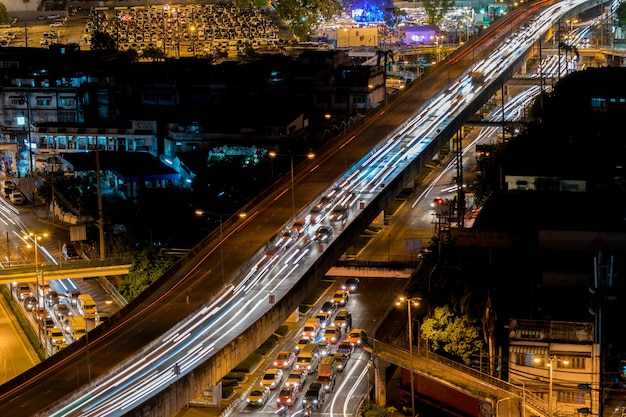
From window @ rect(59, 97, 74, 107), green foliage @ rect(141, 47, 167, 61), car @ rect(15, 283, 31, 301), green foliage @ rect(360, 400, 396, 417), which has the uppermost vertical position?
green foliage @ rect(141, 47, 167, 61)

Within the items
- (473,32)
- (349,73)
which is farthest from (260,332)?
(473,32)

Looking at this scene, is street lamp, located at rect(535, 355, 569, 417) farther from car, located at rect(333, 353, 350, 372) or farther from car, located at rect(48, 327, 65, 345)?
car, located at rect(48, 327, 65, 345)

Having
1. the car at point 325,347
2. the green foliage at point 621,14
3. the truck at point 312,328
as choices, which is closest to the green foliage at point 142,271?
the truck at point 312,328

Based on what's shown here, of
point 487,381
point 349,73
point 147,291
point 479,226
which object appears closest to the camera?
point 487,381

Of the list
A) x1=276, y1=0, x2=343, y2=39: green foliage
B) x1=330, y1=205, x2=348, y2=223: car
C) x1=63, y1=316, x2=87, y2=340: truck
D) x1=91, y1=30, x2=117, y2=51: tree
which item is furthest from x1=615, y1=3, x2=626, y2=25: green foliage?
x1=63, y1=316, x2=87, y2=340: truck

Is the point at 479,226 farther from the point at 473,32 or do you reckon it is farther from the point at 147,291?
the point at 473,32
